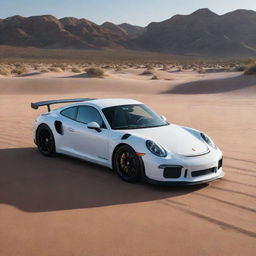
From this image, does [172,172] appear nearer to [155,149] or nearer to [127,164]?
[155,149]

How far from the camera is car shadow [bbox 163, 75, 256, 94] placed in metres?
30.9

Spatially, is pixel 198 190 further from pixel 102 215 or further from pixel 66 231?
pixel 66 231

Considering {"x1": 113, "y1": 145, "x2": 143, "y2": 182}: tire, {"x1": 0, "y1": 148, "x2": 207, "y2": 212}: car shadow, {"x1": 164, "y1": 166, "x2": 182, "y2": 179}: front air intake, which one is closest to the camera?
{"x1": 0, "y1": 148, "x2": 207, "y2": 212}: car shadow

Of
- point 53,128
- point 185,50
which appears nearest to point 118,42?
point 185,50

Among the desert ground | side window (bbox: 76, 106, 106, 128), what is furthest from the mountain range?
the desert ground

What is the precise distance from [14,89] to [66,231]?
2657 centimetres

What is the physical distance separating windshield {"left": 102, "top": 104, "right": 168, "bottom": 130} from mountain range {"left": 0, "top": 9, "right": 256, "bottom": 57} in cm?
14240

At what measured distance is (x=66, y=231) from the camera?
207 inches

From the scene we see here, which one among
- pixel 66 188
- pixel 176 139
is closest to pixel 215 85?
pixel 176 139

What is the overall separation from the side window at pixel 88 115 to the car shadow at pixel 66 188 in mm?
853

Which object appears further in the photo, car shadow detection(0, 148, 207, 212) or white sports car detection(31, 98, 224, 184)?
white sports car detection(31, 98, 224, 184)

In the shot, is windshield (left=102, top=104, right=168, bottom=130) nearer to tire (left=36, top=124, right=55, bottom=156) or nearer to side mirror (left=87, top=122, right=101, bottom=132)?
side mirror (left=87, top=122, right=101, bottom=132)

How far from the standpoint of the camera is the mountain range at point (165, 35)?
156 meters

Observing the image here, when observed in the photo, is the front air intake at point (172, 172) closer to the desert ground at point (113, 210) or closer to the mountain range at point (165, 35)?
the desert ground at point (113, 210)
